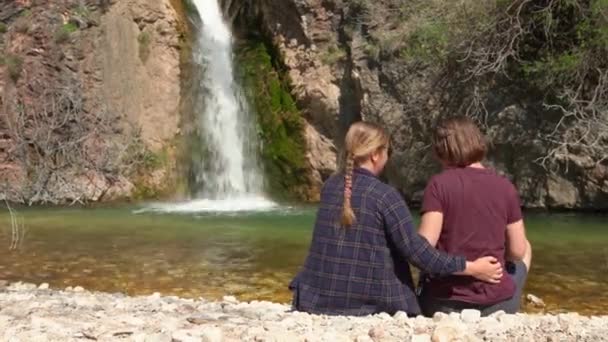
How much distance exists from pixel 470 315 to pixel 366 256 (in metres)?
0.58

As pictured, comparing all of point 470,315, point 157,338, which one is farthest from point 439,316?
point 157,338

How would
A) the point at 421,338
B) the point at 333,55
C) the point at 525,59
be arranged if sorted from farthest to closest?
1. the point at 333,55
2. the point at 525,59
3. the point at 421,338

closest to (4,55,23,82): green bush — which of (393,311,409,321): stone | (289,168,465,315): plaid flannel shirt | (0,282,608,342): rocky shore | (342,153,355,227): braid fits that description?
(0,282,608,342): rocky shore

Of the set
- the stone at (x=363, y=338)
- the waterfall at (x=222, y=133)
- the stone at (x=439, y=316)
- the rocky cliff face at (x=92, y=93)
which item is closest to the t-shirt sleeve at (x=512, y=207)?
the stone at (x=439, y=316)

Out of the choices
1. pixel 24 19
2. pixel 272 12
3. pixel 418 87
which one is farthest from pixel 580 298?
pixel 24 19

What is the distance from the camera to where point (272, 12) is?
1812 centimetres

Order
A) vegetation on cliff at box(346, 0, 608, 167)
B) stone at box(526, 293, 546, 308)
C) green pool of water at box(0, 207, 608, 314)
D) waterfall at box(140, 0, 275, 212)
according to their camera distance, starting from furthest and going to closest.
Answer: waterfall at box(140, 0, 275, 212) < vegetation on cliff at box(346, 0, 608, 167) < green pool of water at box(0, 207, 608, 314) < stone at box(526, 293, 546, 308)

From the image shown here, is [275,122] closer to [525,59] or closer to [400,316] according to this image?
[525,59]

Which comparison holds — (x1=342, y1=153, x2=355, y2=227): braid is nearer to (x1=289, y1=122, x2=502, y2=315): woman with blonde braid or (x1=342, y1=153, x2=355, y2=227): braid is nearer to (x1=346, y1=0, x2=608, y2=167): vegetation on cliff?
(x1=289, y1=122, x2=502, y2=315): woman with blonde braid

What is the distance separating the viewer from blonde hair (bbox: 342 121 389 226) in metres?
3.90

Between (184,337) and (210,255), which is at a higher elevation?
(184,337)

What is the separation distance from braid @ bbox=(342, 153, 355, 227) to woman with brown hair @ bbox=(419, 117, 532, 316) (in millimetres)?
380

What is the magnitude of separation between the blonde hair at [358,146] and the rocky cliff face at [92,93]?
42.4ft

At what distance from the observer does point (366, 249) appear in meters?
3.96
